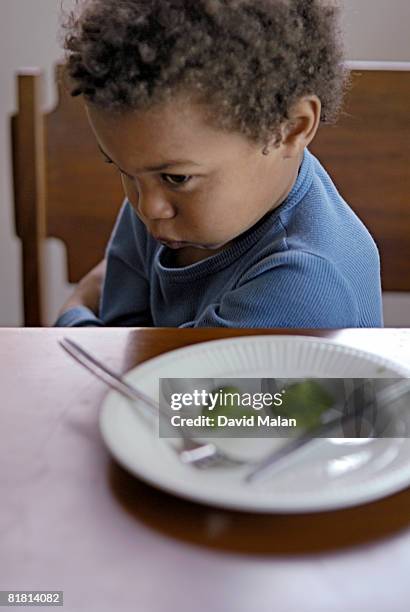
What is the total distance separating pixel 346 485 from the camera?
1.51ft

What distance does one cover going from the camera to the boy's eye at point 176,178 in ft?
2.38

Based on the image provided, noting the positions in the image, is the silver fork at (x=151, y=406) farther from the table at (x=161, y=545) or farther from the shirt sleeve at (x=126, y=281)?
the shirt sleeve at (x=126, y=281)

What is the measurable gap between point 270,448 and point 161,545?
105 millimetres

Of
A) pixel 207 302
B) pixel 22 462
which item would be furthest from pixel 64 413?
pixel 207 302

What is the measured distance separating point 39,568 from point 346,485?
167mm

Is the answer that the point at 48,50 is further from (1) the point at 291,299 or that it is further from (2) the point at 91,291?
(1) the point at 291,299

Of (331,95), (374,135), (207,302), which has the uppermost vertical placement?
(331,95)

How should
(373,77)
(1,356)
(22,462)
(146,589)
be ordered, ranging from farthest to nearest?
1. (373,77)
2. (1,356)
3. (22,462)
4. (146,589)

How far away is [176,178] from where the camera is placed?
73cm

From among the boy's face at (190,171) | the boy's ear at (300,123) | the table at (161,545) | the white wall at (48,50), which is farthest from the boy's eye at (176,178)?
the white wall at (48,50)

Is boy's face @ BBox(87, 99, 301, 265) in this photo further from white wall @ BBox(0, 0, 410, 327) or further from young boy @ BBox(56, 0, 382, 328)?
white wall @ BBox(0, 0, 410, 327)

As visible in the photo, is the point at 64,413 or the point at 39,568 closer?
the point at 39,568

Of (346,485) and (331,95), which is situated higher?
(331,95)

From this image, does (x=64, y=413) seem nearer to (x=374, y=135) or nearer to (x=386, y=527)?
(x=386, y=527)
